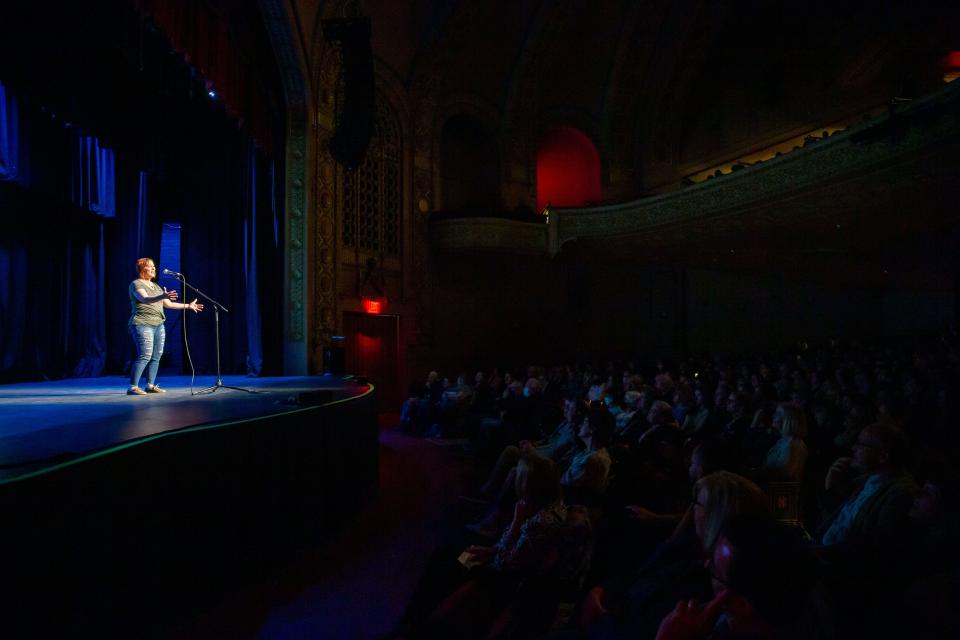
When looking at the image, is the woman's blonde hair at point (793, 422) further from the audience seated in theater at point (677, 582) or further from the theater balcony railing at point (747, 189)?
the theater balcony railing at point (747, 189)

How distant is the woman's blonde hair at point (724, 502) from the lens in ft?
5.52

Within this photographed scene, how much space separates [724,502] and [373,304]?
9992mm

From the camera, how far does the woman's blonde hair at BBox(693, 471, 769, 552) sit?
66.3 inches

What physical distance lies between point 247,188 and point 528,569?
8.56m

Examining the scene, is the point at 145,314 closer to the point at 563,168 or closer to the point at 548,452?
the point at 548,452

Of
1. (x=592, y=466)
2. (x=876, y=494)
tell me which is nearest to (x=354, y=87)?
(x=592, y=466)

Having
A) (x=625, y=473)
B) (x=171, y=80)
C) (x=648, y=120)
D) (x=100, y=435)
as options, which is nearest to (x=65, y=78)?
(x=171, y=80)

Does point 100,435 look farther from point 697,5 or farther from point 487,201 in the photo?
point 697,5

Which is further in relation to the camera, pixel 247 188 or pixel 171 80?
pixel 247 188

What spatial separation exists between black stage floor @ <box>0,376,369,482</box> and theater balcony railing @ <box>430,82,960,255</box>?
7246mm

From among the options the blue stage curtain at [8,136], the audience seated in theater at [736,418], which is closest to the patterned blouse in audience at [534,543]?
the audience seated in theater at [736,418]

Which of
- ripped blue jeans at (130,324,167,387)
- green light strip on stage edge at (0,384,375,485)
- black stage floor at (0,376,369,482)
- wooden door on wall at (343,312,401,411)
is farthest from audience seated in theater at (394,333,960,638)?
wooden door on wall at (343,312,401,411)

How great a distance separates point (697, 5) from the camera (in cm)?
1280

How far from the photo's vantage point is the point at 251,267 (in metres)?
9.21
